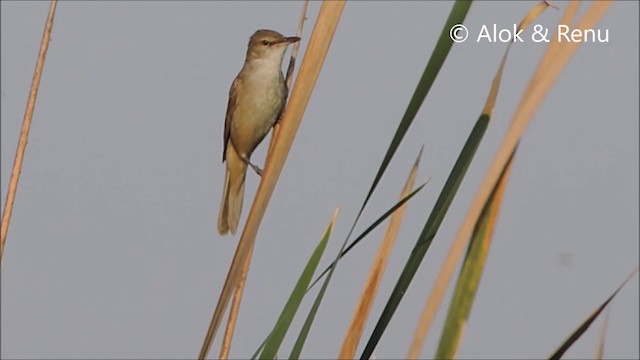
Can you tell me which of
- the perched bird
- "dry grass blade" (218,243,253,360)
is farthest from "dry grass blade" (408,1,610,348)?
the perched bird

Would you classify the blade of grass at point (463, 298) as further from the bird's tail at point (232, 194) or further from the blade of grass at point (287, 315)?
the bird's tail at point (232, 194)

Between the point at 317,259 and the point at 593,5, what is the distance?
1.53 feet

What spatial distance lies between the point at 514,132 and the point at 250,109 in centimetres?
312

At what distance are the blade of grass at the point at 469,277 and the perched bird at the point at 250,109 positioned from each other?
2752mm

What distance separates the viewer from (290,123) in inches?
52.4

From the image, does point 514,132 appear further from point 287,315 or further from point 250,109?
point 250,109

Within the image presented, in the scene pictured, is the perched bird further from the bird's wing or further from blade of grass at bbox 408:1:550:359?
blade of grass at bbox 408:1:550:359

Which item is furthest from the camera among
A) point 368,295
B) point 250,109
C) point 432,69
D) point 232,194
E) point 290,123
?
point 232,194

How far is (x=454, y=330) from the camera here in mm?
1244

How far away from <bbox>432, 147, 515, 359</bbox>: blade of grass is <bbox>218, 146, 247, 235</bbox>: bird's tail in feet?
10.2

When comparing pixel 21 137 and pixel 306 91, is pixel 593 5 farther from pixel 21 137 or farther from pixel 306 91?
pixel 21 137

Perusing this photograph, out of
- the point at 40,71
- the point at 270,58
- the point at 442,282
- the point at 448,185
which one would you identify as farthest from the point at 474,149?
the point at 270,58

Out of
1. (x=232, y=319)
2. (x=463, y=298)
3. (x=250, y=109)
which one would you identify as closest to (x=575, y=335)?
(x=463, y=298)

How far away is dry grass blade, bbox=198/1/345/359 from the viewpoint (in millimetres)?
1312
